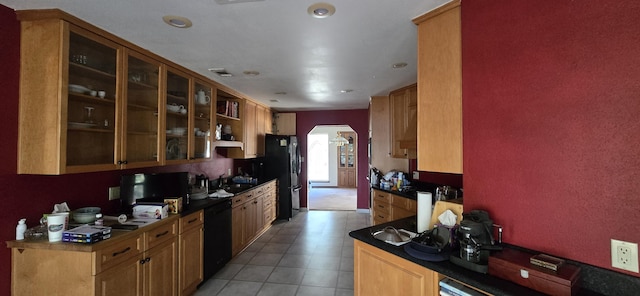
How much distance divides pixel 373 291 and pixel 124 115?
2.39 metres

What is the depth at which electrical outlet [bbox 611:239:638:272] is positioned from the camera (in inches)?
40.9

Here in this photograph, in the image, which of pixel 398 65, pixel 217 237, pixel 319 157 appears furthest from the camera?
pixel 319 157

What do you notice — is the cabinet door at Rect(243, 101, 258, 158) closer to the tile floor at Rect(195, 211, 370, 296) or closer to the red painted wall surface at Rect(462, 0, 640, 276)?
the tile floor at Rect(195, 211, 370, 296)

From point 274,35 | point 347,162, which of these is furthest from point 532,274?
point 347,162

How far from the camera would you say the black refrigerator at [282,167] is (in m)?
5.45

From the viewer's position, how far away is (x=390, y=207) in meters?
3.87

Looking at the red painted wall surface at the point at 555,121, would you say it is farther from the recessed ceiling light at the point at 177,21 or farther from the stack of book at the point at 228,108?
the stack of book at the point at 228,108

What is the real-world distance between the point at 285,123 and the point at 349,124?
5.00 ft

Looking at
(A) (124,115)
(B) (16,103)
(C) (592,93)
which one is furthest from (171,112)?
(C) (592,93)

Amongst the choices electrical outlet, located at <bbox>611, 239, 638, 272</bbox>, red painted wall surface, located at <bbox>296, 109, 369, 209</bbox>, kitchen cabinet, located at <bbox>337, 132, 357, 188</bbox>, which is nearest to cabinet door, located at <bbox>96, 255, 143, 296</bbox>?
electrical outlet, located at <bbox>611, 239, 638, 272</bbox>

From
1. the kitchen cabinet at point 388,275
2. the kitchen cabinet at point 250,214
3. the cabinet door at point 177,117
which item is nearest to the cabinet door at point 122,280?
the cabinet door at point 177,117

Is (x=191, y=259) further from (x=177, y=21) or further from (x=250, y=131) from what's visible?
(x=250, y=131)

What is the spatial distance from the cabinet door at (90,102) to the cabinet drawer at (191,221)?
82 cm

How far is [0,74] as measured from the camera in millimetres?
1682
